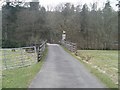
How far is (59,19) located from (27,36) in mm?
7409

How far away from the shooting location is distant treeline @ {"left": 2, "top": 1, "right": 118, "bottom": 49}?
135ft

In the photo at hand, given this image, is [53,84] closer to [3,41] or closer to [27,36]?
[3,41]

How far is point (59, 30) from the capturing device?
4472cm

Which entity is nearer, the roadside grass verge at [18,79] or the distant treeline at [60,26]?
the roadside grass verge at [18,79]

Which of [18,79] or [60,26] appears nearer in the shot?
[18,79]

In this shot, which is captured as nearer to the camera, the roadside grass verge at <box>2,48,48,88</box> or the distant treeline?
the roadside grass verge at <box>2,48,48,88</box>

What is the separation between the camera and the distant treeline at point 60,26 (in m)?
41.3

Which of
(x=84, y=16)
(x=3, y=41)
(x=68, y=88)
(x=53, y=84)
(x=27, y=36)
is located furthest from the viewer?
(x=84, y=16)

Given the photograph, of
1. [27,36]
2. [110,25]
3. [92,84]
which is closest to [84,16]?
[110,25]

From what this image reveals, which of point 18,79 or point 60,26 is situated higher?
point 60,26

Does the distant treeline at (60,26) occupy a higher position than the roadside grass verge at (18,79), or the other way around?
the distant treeline at (60,26)

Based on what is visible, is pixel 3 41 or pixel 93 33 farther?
pixel 93 33

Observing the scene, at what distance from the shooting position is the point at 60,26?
144ft

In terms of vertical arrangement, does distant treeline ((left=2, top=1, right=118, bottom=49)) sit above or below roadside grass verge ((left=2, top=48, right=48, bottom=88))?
above
